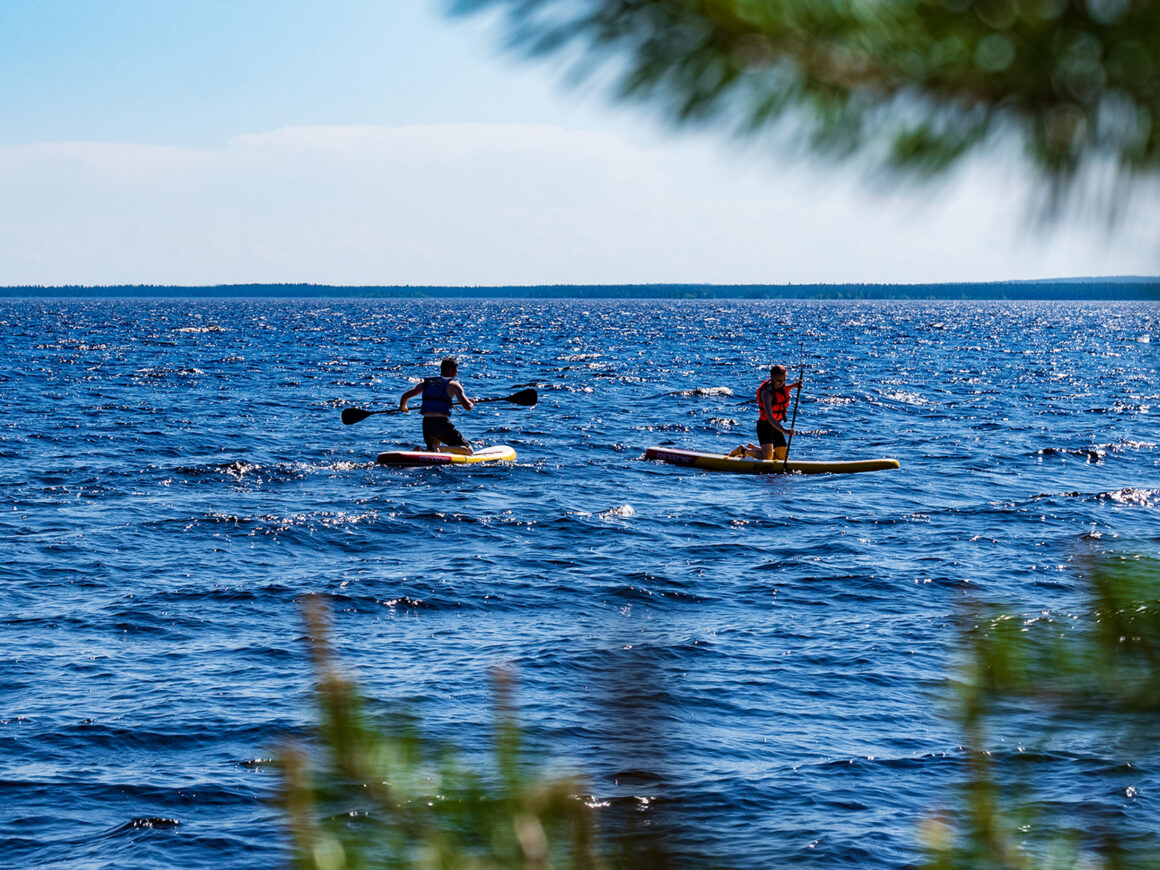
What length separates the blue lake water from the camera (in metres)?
9.63

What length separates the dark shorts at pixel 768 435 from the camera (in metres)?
23.9

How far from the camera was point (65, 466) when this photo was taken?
84.0 feet

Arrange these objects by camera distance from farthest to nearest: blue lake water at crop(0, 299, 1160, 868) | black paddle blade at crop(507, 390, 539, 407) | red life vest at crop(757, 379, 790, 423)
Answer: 1. black paddle blade at crop(507, 390, 539, 407)
2. red life vest at crop(757, 379, 790, 423)
3. blue lake water at crop(0, 299, 1160, 868)

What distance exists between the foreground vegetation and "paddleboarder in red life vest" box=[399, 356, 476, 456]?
66.6 feet

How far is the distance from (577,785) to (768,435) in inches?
888

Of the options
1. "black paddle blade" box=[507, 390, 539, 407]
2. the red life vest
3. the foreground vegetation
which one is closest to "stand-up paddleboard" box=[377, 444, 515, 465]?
"black paddle blade" box=[507, 390, 539, 407]

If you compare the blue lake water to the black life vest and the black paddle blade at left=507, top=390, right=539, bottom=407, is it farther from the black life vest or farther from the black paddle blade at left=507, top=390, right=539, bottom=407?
the black paddle blade at left=507, top=390, right=539, bottom=407

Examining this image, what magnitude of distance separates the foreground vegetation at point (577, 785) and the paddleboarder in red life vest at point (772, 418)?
64.4 ft

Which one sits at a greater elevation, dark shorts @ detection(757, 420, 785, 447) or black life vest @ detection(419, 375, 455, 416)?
black life vest @ detection(419, 375, 455, 416)

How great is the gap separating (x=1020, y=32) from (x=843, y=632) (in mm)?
13158

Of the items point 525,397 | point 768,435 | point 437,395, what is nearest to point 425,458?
point 437,395

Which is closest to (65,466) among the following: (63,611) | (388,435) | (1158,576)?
(388,435)

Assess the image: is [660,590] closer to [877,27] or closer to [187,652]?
[187,652]

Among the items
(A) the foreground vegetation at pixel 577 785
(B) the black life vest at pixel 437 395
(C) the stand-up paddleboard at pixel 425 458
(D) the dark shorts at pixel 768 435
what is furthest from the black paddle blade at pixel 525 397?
(A) the foreground vegetation at pixel 577 785
